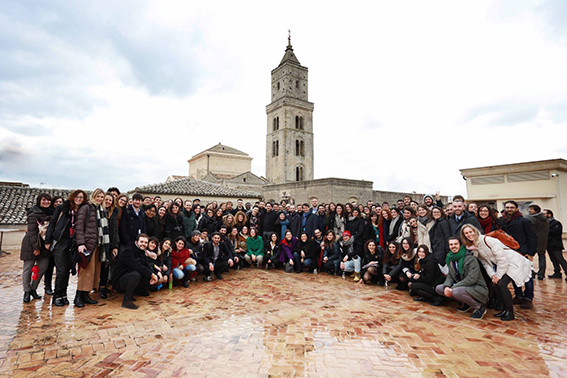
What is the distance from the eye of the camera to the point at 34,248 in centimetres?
518

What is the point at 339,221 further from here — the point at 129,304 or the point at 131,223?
the point at 129,304

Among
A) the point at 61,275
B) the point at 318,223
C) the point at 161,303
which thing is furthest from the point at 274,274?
the point at 61,275

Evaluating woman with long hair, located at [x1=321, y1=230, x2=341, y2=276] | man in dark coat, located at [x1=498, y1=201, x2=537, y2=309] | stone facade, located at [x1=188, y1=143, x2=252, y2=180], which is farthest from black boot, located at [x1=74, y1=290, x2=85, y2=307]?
stone facade, located at [x1=188, y1=143, x2=252, y2=180]

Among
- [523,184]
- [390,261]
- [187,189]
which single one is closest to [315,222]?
[390,261]

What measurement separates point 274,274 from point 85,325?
4700 millimetres

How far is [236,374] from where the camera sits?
301 centimetres

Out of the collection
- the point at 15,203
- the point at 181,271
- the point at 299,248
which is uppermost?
the point at 15,203

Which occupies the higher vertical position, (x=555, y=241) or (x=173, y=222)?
(x=173, y=222)

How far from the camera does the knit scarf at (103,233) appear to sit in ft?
17.5

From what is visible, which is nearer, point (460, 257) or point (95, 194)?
point (460, 257)

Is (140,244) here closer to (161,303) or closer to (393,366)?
(161,303)

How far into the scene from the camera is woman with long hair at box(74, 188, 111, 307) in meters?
5.08

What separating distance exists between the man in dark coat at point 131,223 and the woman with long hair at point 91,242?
15.0 inches

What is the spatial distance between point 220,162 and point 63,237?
34.9m
